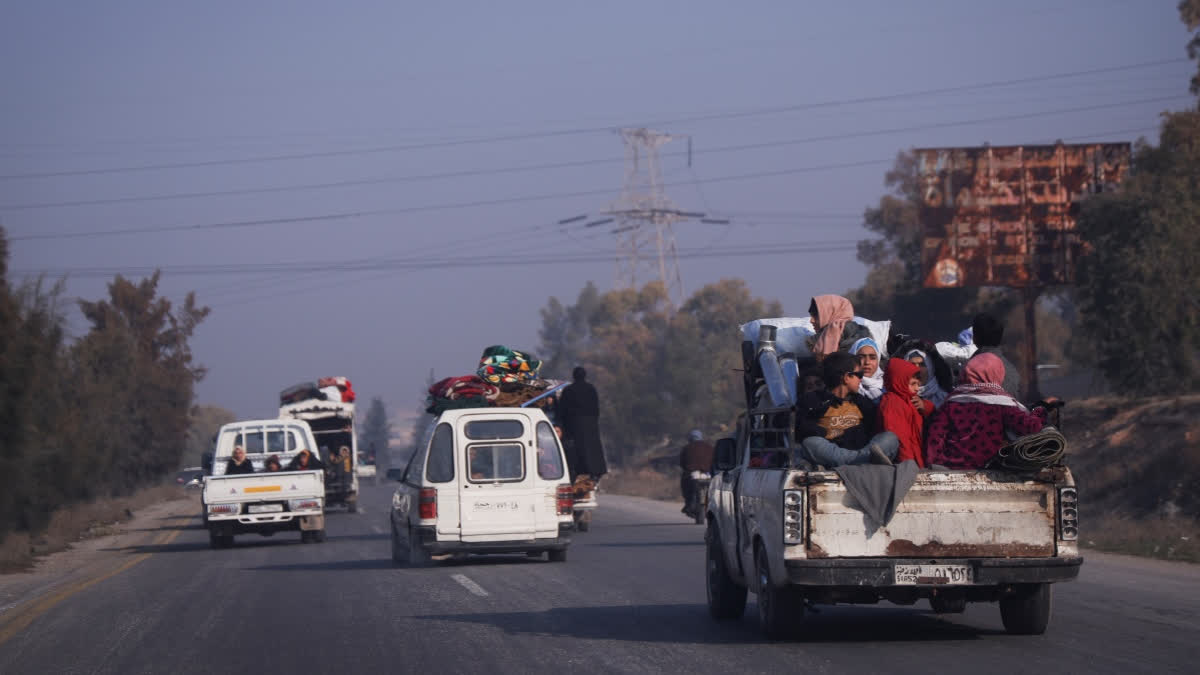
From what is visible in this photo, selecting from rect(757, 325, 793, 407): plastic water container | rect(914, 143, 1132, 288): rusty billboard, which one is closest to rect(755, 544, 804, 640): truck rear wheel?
rect(757, 325, 793, 407): plastic water container

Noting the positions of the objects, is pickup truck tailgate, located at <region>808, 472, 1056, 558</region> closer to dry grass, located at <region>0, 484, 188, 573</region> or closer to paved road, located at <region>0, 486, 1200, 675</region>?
paved road, located at <region>0, 486, 1200, 675</region>

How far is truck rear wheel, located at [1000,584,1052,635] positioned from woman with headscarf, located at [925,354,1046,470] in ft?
3.57

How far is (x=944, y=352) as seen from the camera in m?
12.5

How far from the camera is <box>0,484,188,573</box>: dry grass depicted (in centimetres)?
2333

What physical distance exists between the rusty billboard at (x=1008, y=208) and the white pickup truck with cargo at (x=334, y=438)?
1904cm

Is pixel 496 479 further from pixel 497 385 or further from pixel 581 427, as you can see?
pixel 581 427

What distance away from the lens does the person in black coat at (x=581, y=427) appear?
24.9m

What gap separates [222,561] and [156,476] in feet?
170

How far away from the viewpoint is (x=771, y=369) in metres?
11.0

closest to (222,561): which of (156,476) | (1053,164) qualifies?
(1053,164)

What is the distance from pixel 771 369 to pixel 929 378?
1679mm

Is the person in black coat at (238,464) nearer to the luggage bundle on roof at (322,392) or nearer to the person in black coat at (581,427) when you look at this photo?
the person in black coat at (581,427)

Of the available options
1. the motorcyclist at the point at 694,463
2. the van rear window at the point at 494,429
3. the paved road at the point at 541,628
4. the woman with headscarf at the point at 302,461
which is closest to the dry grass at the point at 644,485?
the motorcyclist at the point at 694,463

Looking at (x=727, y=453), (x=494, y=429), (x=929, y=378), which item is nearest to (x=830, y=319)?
(x=929, y=378)
